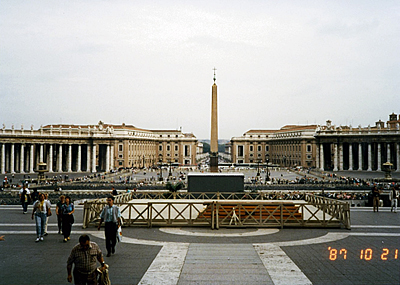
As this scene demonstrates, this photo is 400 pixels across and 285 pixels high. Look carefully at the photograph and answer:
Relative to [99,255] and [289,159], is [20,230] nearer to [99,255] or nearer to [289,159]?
[99,255]

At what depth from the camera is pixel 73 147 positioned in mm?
86250

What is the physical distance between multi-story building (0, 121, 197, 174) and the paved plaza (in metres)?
46.7

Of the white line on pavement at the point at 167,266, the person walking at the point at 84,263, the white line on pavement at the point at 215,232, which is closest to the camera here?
the person walking at the point at 84,263

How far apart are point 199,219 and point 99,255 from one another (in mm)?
8299

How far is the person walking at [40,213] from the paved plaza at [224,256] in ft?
1.11

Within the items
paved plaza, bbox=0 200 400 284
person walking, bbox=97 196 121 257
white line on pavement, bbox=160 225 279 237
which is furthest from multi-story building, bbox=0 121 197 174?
person walking, bbox=97 196 121 257

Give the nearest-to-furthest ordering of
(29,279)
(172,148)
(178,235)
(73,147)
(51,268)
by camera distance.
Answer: (29,279)
(51,268)
(178,235)
(73,147)
(172,148)

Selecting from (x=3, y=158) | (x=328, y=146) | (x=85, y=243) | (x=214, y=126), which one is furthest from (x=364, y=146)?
(x=85, y=243)

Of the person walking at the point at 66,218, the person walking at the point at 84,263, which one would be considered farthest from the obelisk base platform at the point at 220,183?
the person walking at the point at 84,263

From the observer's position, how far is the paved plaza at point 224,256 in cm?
823

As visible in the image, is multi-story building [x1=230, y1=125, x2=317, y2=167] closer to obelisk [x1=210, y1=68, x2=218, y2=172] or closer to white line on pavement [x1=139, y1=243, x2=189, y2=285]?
obelisk [x1=210, y1=68, x2=218, y2=172]

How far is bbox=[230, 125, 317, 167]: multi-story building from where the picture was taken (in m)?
97.2

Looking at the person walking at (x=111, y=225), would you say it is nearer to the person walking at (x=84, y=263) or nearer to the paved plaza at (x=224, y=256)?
the paved plaza at (x=224, y=256)

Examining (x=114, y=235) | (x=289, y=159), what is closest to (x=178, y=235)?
(x=114, y=235)
